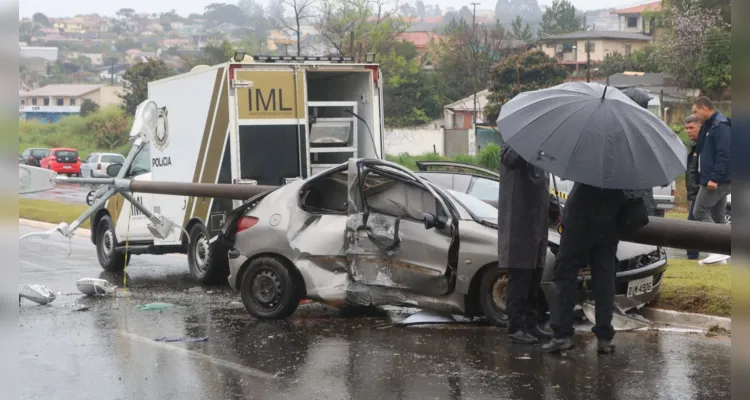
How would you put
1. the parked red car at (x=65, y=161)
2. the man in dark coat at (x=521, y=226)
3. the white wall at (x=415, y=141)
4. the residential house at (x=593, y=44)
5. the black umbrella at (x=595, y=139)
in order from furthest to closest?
the residential house at (x=593, y=44), the white wall at (x=415, y=141), the parked red car at (x=65, y=161), the man in dark coat at (x=521, y=226), the black umbrella at (x=595, y=139)

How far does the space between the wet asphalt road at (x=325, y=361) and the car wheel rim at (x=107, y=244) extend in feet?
13.3

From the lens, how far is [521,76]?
49562 millimetres

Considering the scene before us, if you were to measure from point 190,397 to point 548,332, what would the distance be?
3.36 metres

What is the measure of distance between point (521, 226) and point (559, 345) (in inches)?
38.8

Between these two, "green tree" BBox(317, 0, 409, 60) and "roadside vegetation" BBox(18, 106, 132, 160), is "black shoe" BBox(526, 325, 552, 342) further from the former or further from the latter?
"roadside vegetation" BBox(18, 106, 132, 160)

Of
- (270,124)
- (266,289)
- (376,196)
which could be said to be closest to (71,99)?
(270,124)

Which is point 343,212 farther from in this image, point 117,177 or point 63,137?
point 63,137

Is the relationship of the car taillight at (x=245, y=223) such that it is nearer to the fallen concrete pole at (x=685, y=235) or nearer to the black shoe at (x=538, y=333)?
the black shoe at (x=538, y=333)

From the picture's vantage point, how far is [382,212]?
375 inches

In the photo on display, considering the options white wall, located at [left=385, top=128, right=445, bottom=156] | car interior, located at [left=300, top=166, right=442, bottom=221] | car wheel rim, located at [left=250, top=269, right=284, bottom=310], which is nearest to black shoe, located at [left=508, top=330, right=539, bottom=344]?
car interior, located at [left=300, top=166, right=442, bottom=221]

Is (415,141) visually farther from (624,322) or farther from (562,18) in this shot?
(562,18)

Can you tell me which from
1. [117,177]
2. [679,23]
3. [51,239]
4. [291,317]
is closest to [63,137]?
[679,23]

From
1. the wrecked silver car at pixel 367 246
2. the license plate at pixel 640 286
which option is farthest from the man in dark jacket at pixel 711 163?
the license plate at pixel 640 286

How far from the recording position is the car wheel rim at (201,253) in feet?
43.4
